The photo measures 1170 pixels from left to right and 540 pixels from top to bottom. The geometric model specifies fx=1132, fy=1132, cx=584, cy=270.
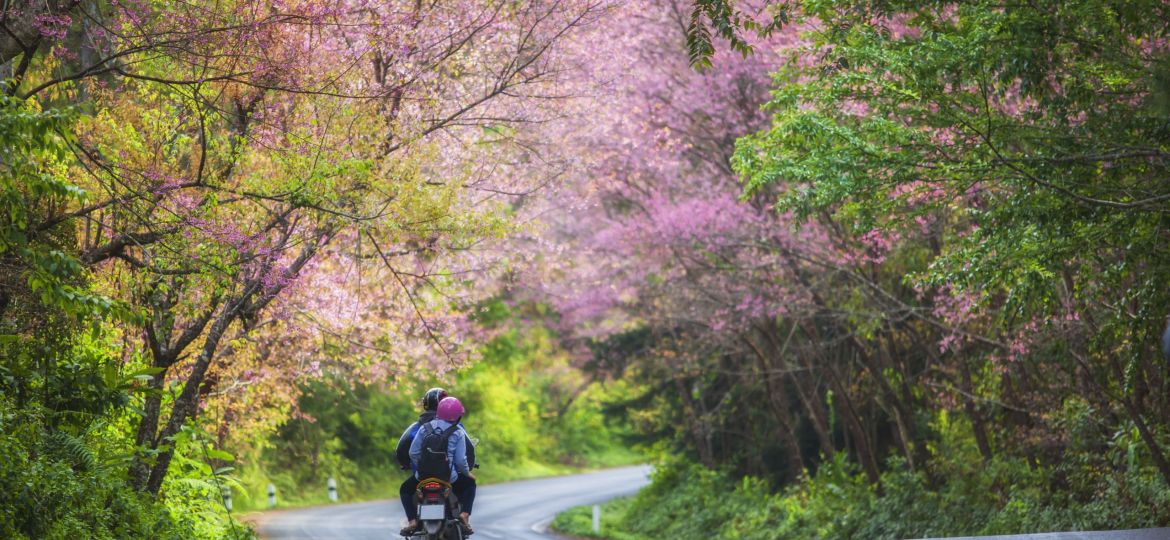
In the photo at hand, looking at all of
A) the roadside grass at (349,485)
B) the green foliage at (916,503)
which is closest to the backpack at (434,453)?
the green foliage at (916,503)

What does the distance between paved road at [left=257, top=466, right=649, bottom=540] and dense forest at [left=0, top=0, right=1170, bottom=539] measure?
2.47 m

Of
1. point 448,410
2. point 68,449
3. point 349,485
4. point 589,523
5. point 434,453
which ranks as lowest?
point 589,523

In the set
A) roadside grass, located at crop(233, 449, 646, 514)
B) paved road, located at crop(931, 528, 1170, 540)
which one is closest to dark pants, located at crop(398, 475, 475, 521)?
paved road, located at crop(931, 528, 1170, 540)

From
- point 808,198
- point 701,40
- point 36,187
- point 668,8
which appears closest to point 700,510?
point 668,8

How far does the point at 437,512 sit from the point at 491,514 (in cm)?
1974

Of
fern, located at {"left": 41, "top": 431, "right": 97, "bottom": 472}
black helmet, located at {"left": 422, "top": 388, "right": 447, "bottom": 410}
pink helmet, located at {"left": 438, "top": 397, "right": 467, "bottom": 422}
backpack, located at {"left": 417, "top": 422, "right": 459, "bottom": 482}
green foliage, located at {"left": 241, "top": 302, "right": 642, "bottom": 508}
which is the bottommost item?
backpack, located at {"left": 417, "top": 422, "right": 459, "bottom": 482}

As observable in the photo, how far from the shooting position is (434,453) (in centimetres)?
1007

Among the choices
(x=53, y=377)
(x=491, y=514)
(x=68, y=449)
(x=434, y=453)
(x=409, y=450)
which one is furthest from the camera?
(x=491, y=514)

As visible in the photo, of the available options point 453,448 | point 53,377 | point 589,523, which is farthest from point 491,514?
point 53,377

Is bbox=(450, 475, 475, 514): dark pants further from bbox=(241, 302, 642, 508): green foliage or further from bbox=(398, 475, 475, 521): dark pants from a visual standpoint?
bbox=(241, 302, 642, 508): green foliage

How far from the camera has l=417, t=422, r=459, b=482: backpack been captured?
10.1 m

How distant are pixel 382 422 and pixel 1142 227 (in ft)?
100

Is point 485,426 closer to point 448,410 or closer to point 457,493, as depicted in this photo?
point 457,493

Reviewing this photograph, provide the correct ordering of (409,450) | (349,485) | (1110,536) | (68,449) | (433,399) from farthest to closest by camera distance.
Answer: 1. (349,485)
2. (433,399)
3. (409,450)
4. (68,449)
5. (1110,536)
